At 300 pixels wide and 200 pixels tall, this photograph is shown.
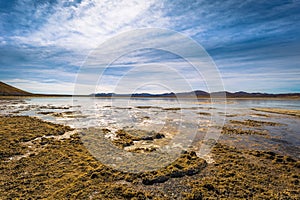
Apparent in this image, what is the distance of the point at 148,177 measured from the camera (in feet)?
24.1

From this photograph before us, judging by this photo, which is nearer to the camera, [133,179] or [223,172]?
[133,179]

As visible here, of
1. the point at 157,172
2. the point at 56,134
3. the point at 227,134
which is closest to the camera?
the point at 157,172

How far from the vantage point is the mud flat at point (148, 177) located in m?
6.18

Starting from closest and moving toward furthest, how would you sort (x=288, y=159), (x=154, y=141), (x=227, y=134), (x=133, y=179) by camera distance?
(x=133, y=179) < (x=288, y=159) < (x=154, y=141) < (x=227, y=134)

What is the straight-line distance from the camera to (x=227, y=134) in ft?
52.9

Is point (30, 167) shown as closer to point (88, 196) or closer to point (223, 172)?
point (88, 196)

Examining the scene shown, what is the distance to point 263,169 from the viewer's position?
27.2 feet

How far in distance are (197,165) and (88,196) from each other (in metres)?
5.57

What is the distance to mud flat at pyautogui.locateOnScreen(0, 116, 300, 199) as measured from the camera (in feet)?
20.3

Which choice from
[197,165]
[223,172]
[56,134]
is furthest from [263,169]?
[56,134]

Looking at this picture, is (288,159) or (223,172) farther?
(288,159)

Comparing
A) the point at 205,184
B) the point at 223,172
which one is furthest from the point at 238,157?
the point at 205,184

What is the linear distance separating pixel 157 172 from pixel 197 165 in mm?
2328

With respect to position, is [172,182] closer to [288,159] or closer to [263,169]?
[263,169]
